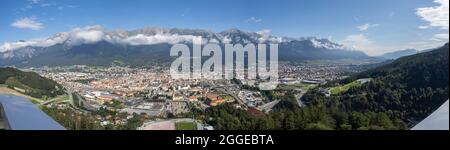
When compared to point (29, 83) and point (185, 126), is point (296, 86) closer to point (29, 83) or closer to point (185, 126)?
→ point (185, 126)

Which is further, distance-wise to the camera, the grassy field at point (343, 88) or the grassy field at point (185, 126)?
the grassy field at point (343, 88)

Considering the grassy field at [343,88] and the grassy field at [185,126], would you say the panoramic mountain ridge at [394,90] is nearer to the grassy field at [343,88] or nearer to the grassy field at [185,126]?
the grassy field at [343,88]

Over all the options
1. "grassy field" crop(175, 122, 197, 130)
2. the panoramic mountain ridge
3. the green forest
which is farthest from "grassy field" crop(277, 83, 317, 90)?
the green forest

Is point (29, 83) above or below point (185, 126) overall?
above

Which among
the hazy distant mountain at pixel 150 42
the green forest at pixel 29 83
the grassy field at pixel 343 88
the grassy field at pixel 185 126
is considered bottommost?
the grassy field at pixel 185 126

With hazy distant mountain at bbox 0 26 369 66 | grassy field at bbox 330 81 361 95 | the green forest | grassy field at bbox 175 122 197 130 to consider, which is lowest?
grassy field at bbox 175 122 197 130

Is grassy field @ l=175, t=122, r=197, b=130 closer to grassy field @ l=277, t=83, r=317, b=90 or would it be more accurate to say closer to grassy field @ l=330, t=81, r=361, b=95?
grassy field @ l=277, t=83, r=317, b=90

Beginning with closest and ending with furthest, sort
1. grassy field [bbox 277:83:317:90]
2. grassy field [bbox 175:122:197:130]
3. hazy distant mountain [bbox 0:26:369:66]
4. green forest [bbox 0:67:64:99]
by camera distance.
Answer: grassy field [bbox 175:122:197:130]
hazy distant mountain [bbox 0:26:369:66]
green forest [bbox 0:67:64:99]
grassy field [bbox 277:83:317:90]

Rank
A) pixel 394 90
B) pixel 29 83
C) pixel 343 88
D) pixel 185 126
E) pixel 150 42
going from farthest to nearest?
1. pixel 343 88
2. pixel 394 90
3. pixel 150 42
4. pixel 29 83
5. pixel 185 126

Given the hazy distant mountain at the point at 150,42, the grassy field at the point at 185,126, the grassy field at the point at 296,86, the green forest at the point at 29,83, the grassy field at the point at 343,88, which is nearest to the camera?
the grassy field at the point at 185,126

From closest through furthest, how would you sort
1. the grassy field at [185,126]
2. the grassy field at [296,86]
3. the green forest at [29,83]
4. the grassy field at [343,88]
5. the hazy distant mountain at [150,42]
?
the grassy field at [185,126], the hazy distant mountain at [150,42], the green forest at [29,83], the grassy field at [296,86], the grassy field at [343,88]

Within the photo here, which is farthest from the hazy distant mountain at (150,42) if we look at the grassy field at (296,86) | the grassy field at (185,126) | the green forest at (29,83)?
the grassy field at (185,126)

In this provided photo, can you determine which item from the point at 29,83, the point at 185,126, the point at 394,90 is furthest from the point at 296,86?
the point at 29,83
